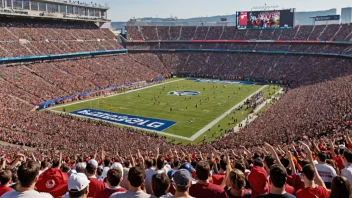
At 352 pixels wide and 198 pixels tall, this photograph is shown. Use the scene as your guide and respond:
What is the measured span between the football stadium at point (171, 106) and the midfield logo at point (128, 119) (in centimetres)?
36

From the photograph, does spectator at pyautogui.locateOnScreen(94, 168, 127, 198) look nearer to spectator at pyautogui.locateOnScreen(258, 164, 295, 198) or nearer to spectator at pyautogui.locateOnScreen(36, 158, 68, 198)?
spectator at pyautogui.locateOnScreen(36, 158, 68, 198)

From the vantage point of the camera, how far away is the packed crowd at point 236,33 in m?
75.2

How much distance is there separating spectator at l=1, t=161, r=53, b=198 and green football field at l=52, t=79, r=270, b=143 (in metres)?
28.2

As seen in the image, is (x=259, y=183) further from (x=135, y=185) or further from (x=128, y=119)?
(x=128, y=119)

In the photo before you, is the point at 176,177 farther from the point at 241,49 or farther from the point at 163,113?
the point at 241,49

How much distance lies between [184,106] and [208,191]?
1650 inches

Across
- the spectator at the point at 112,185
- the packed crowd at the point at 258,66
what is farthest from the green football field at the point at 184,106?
the spectator at the point at 112,185

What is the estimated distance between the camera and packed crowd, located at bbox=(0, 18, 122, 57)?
191 feet

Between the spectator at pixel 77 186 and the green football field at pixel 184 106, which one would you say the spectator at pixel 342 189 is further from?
the green football field at pixel 184 106

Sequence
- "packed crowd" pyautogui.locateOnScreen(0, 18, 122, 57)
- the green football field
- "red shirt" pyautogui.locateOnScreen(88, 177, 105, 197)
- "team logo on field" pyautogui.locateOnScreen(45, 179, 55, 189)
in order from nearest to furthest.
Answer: "red shirt" pyautogui.locateOnScreen(88, 177, 105, 197)
"team logo on field" pyautogui.locateOnScreen(45, 179, 55, 189)
the green football field
"packed crowd" pyautogui.locateOnScreen(0, 18, 122, 57)

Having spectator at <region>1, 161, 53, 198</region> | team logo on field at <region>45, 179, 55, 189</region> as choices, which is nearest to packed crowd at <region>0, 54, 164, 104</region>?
team logo on field at <region>45, 179, 55, 189</region>

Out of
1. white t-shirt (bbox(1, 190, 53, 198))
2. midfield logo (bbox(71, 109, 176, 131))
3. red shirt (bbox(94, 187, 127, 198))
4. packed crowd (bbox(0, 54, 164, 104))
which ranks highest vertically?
packed crowd (bbox(0, 54, 164, 104))

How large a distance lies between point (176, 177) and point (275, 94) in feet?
172

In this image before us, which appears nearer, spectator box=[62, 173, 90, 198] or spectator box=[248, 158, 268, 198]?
spectator box=[62, 173, 90, 198]
